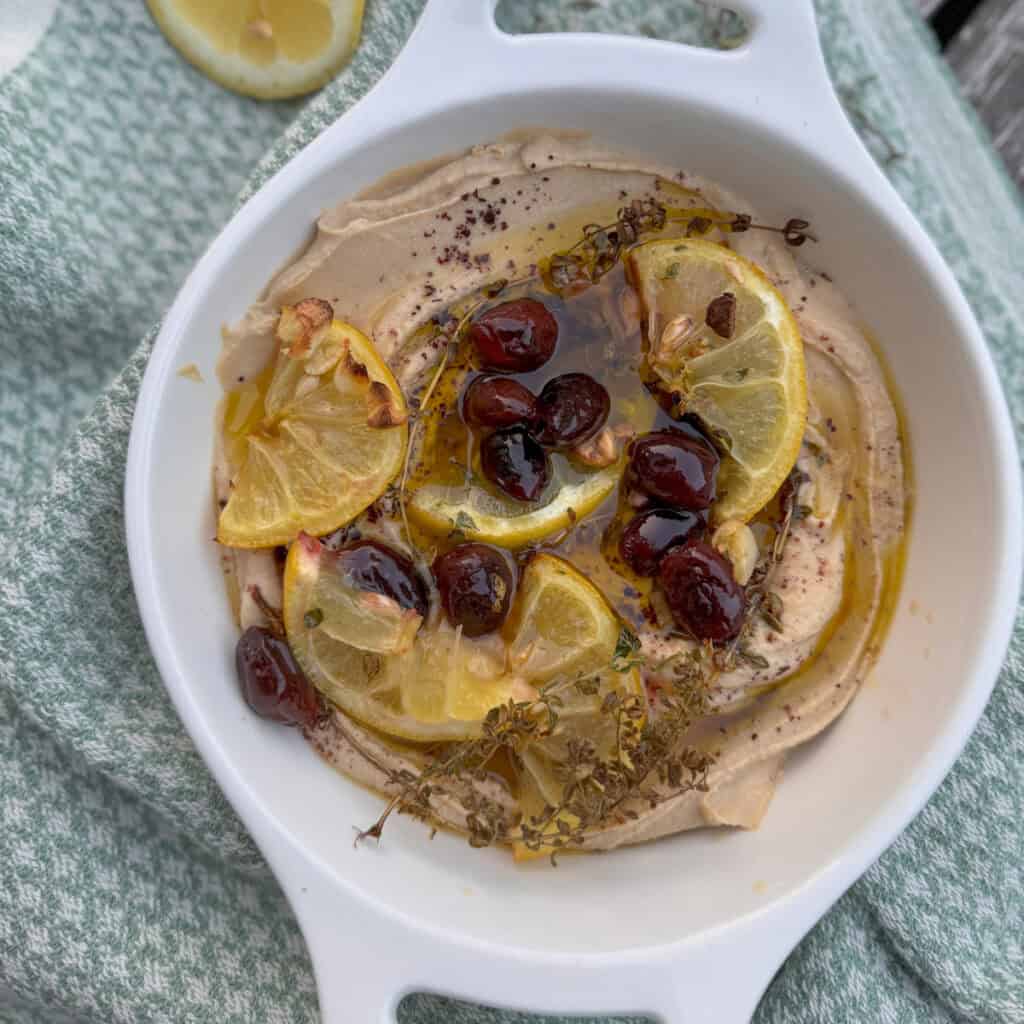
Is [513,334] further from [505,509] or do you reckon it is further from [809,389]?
[809,389]

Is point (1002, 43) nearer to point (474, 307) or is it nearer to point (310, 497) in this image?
point (474, 307)

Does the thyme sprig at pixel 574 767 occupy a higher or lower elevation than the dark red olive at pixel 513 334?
lower

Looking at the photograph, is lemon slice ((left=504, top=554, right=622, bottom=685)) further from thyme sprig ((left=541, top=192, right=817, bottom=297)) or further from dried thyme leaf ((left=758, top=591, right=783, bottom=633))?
thyme sprig ((left=541, top=192, right=817, bottom=297))

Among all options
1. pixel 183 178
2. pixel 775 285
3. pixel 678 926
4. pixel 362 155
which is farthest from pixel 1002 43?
pixel 678 926

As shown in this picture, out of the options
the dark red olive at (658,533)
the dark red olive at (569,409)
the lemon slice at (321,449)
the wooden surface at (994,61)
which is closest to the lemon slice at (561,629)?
the dark red olive at (658,533)

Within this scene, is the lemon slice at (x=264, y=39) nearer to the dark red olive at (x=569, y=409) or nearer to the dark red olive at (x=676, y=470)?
the dark red olive at (x=569, y=409)
